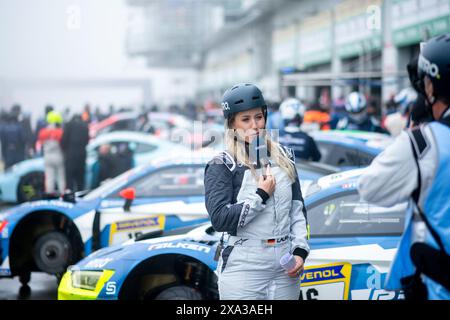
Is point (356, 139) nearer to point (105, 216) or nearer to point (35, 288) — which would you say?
point (105, 216)

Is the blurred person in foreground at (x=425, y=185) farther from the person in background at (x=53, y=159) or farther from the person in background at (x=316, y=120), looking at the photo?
the person in background at (x=316, y=120)

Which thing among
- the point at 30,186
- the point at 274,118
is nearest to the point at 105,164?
the point at 30,186

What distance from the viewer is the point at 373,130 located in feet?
37.6

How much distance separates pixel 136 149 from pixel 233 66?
4492 centimetres

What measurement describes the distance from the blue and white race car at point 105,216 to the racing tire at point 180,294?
1768mm

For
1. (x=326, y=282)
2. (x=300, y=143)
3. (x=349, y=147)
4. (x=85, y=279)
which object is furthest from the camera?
(x=349, y=147)

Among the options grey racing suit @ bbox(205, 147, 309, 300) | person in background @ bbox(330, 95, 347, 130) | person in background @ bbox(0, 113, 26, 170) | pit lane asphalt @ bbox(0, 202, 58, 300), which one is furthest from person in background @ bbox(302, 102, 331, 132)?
grey racing suit @ bbox(205, 147, 309, 300)

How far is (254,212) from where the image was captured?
3398mm

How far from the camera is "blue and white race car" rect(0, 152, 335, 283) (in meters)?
7.18

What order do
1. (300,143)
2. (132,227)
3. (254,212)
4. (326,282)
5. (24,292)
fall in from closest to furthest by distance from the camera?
(254,212) < (326,282) < (132,227) < (24,292) < (300,143)

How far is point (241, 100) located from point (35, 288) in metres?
4.88

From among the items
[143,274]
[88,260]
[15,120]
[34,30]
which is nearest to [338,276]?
[143,274]

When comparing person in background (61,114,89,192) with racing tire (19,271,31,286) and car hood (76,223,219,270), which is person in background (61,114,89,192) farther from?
car hood (76,223,219,270)

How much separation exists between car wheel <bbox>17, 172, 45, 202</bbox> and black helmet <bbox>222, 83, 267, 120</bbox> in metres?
9.93
